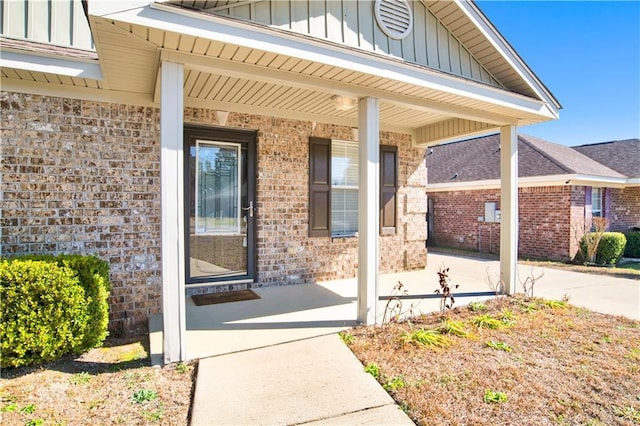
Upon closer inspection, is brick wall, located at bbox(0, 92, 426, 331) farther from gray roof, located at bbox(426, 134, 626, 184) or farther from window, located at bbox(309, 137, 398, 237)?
gray roof, located at bbox(426, 134, 626, 184)

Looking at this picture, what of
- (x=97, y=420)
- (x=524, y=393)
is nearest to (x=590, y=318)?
(x=524, y=393)

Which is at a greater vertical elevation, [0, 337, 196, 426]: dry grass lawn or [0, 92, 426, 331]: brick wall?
[0, 92, 426, 331]: brick wall

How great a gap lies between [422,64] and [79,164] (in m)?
4.39

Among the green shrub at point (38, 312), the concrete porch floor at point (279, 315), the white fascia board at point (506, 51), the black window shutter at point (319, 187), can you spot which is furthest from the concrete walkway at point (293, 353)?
the white fascia board at point (506, 51)

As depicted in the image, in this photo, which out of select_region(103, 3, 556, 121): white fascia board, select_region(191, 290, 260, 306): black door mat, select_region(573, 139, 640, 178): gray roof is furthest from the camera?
select_region(573, 139, 640, 178): gray roof

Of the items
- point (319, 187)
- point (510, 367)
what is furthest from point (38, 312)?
point (510, 367)

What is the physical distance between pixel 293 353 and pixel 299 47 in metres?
2.97

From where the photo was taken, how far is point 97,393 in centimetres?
284

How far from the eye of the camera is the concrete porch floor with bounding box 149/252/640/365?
3832mm

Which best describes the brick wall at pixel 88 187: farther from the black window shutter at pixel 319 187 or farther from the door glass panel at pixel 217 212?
the black window shutter at pixel 319 187

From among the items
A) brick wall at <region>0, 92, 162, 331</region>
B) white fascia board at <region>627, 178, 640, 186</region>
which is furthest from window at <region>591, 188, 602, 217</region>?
brick wall at <region>0, 92, 162, 331</region>

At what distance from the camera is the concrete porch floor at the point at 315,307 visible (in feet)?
12.6

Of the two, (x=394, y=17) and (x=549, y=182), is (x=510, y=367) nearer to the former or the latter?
(x=394, y=17)

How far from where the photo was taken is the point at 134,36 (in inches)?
117
